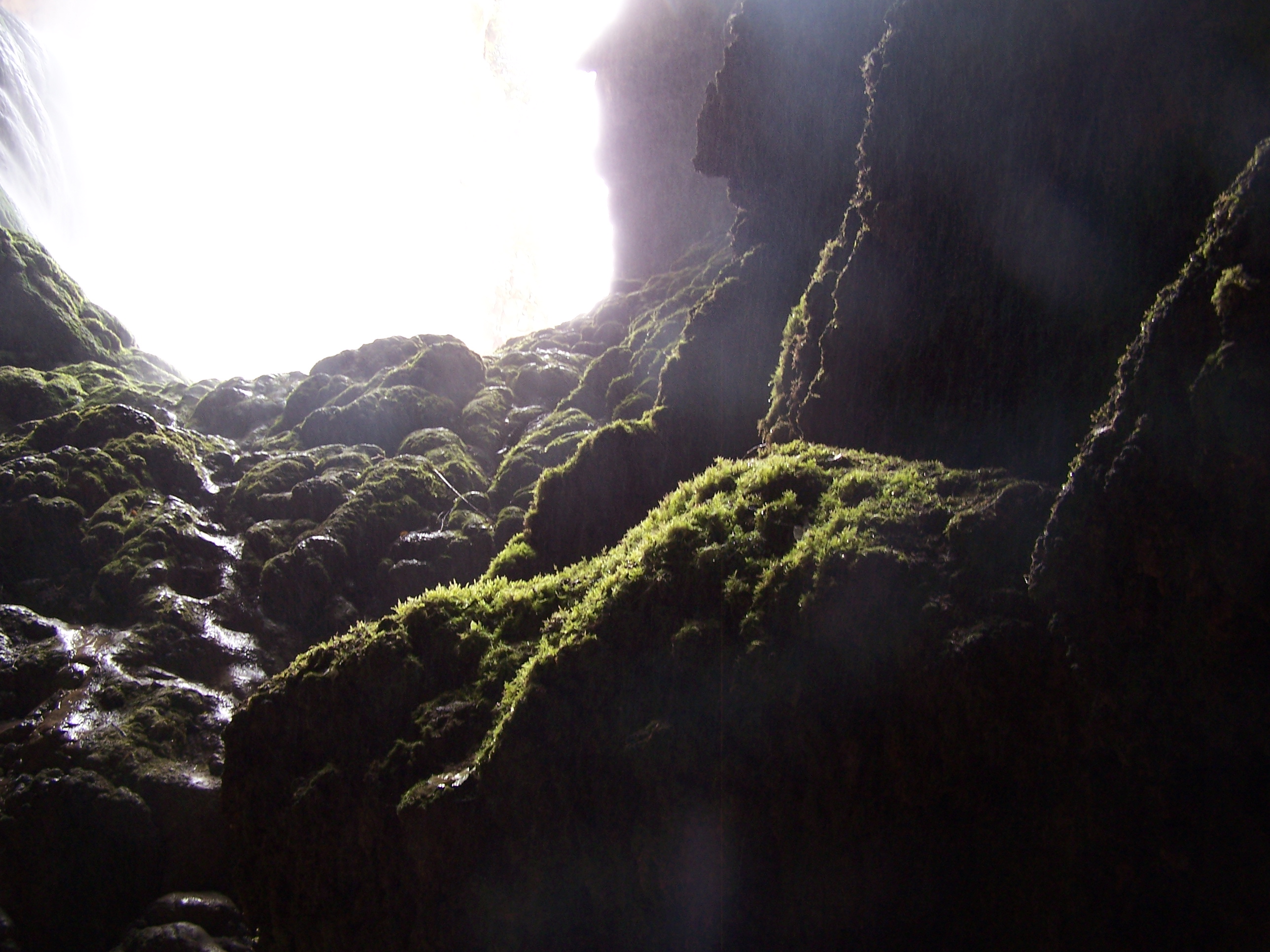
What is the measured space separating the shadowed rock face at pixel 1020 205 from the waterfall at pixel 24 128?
43491 millimetres

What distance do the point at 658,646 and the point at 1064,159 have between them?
6494mm

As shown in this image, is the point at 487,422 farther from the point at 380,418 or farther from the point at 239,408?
the point at 239,408

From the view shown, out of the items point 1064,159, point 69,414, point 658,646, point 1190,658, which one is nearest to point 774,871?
point 658,646

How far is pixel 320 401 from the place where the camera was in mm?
28984

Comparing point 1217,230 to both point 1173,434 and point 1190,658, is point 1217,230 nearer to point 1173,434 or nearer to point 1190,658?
point 1173,434

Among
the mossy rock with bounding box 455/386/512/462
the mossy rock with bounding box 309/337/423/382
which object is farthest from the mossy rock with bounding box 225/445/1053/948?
the mossy rock with bounding box 309/337/423/382

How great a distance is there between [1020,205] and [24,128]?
182ft

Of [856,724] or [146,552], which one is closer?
[856,724]

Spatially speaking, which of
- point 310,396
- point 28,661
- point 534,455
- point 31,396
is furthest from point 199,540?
point 31,396

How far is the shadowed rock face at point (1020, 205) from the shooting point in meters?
6.37

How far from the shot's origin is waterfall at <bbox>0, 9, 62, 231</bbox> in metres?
39.7

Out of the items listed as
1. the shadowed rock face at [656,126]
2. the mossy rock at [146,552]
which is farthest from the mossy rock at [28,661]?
the shadowed rock face at [656,126]

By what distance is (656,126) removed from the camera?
39.8 metres

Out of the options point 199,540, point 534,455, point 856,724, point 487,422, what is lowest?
point 856,724
